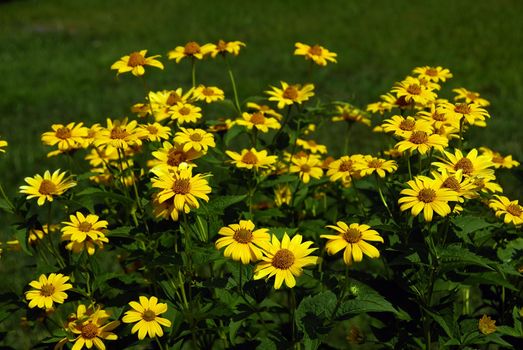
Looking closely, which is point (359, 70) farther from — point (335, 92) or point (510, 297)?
point (510, 297)

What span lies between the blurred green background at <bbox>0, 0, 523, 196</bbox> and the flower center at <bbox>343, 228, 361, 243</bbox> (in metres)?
3.20

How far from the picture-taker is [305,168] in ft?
8.12

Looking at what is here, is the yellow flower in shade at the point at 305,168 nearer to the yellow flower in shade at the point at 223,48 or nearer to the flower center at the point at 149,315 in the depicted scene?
the yellow flower in shade at the point at 223,48

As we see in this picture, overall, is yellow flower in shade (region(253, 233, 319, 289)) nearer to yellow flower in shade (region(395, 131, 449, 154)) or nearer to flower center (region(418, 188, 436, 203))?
flower center (region(418, 188, 436, 203))

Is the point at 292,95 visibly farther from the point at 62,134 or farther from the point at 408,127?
the point at 62,134

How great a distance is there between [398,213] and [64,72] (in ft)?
23.7

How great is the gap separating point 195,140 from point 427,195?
32.2 inches

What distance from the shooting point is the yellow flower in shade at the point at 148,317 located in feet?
5.77

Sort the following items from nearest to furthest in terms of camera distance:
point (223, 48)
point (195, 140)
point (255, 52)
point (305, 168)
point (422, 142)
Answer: point (422, 142)
point (195, 140)
point (305, 168)
point (223, 48)
point (255, 52)

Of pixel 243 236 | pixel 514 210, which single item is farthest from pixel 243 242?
pixel 514 210

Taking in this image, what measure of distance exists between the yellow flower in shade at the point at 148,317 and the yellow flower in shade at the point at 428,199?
0.82m

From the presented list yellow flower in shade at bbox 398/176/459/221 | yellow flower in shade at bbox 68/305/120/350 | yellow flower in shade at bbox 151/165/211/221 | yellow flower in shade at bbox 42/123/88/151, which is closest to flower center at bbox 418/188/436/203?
yellow flower in shade at bbox 398/176/459/221

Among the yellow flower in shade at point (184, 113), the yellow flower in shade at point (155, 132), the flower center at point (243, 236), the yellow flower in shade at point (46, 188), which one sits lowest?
the yellow flower in shade at point (46, 188)

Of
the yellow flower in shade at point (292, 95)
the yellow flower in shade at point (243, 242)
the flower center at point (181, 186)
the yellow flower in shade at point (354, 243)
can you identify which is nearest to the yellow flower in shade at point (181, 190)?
the flower center at point (181, 186)
